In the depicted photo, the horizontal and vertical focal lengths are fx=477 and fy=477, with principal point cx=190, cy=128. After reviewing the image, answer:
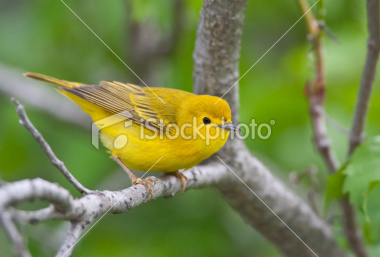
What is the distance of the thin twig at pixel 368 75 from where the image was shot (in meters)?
3.26

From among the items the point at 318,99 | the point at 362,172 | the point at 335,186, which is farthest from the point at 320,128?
the point at 362,172

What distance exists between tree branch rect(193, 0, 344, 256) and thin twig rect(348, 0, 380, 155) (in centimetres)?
75

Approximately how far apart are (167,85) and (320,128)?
6.86ft

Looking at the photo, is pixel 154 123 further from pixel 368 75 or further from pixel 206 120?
pixel 368 75

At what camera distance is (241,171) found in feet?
12.9

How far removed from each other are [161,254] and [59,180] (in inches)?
54.4

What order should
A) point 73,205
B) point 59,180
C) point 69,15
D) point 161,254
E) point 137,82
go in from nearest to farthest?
point 73,205 → point 161,254 → point 59,180 → point 69,15 → point 137,82

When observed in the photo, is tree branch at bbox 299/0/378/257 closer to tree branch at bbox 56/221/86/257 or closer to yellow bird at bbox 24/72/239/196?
yellow bird at bbox 24/72/239/196

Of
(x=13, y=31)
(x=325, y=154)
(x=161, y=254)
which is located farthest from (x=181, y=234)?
(x=13, y=31)

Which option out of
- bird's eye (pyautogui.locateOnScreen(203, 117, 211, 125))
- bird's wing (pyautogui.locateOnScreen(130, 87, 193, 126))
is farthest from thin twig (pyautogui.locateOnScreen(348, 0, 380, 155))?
bird's wing (pyautogui.locateOnScreen(130, 87, 193, 126))

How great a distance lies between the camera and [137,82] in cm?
600

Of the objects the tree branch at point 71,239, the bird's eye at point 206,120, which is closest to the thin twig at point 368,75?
the bird's eye at point 206,120

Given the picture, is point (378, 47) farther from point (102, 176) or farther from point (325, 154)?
point (102, 176)

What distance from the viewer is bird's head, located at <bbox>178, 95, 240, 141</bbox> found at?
3775 millimetres
